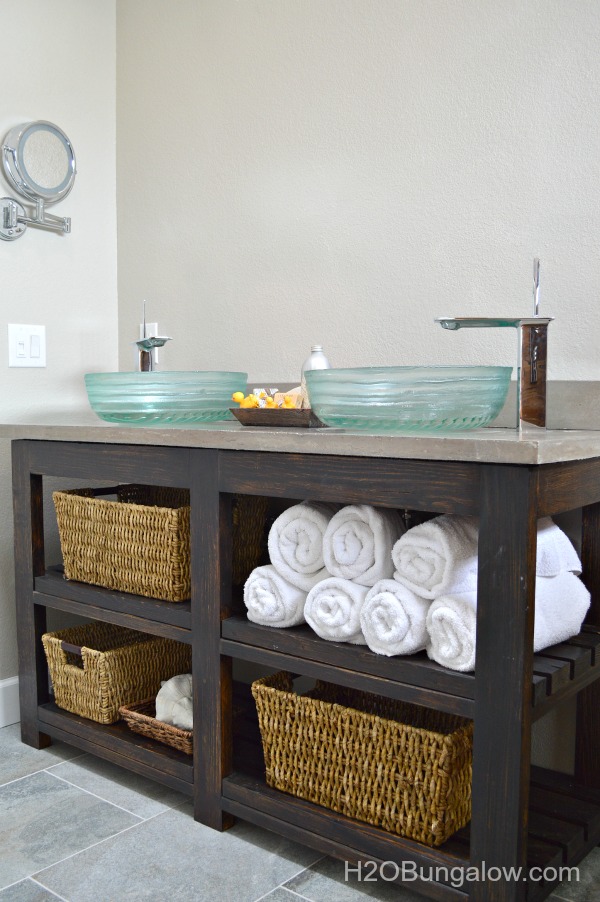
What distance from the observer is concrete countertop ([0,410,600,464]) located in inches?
42.0

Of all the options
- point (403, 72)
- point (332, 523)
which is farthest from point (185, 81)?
point (332, 523)

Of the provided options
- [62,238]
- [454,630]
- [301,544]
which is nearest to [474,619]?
[454,630]

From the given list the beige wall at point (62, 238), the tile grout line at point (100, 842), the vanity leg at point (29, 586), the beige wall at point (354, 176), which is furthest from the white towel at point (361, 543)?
the beige wall at point (62, 238)

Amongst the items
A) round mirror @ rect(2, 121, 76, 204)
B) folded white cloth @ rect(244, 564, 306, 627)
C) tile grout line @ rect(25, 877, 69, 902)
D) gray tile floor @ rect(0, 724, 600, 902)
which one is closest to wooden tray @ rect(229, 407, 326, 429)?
folded white cloth @ rect(244, 564, 306, 627)

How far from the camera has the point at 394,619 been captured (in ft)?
3.99

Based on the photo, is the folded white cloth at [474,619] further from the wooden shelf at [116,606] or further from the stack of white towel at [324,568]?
the wooden shelf at [116,606]

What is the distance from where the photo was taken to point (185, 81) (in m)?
2.18

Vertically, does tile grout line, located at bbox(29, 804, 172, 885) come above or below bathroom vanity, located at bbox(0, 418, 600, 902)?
below

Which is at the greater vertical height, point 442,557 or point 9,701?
point 442,557

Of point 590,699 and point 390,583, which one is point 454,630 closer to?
point 390,583

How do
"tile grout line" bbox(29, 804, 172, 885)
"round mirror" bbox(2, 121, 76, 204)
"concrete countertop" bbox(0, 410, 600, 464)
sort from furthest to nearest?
"round mirror" bbox(2, 121, 76, 204) → "tile grout line" bbox(29, 804, 172, 885) → "concrete countertop" bbox(0, 410, 600, 464)

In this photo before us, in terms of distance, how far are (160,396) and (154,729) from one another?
2.29 ft

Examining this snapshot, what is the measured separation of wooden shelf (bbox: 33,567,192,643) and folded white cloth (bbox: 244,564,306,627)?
0.18m

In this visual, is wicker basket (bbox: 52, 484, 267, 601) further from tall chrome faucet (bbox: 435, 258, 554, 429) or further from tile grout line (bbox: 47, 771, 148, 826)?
tall chrome faucet (bbox: 435, 258, 554, 429)
